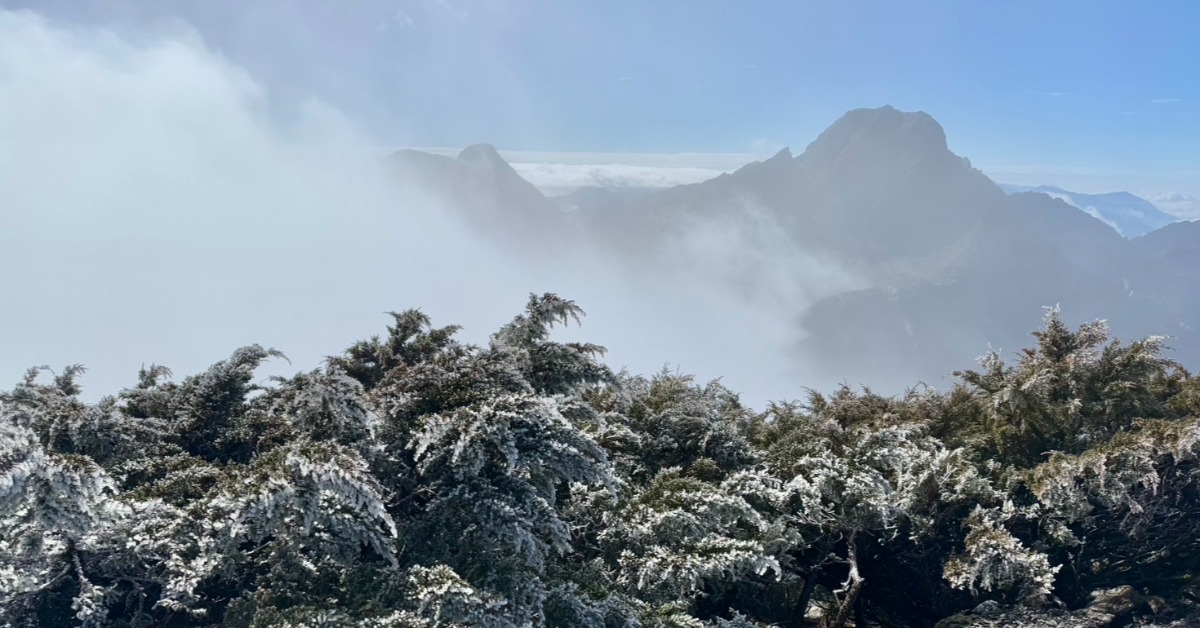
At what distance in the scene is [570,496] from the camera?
789 cm

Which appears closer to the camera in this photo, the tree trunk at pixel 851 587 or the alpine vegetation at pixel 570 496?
the alpine vegetation at pixel 570 496

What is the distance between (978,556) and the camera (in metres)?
7.35

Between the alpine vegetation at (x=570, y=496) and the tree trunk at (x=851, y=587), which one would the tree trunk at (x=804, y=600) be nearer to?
the alpine vegetation at (x=570, y=496)

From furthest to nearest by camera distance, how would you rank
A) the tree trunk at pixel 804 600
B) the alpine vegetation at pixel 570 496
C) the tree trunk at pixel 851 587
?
the tree trunk at pixel 804 600, the tree trunk at pixel 851 587, the alpine vegetation at pixel 570 496

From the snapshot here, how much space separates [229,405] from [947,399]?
423 inches

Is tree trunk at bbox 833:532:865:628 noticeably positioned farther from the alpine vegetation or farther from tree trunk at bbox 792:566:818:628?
tree trunk at bbox 792:566:818:628

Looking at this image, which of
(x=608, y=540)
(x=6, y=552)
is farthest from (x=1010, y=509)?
(x=6, y=552)

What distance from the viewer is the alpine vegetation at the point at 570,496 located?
5.31 metres

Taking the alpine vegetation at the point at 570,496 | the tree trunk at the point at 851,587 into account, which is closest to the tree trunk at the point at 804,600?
the alpine vegetation at the point at 570,496

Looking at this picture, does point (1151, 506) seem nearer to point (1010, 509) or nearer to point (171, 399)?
point (1010, 509)

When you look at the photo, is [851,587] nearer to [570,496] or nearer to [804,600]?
[804,600]

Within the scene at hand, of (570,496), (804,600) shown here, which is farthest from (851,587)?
(570,496)

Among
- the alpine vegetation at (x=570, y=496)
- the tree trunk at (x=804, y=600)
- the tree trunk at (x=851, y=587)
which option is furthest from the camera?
the tree trunk at (x=804, y=600)

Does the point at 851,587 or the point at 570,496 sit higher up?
the point at 570,496
